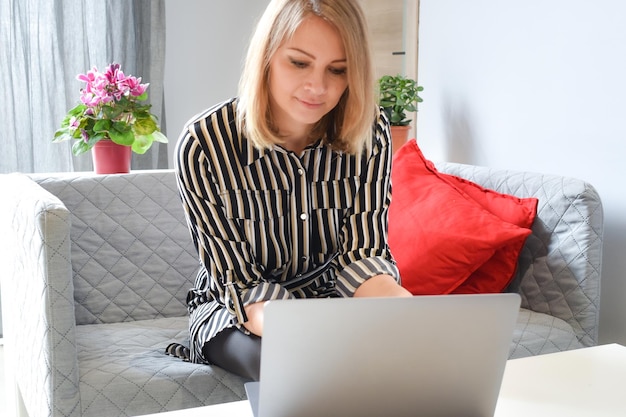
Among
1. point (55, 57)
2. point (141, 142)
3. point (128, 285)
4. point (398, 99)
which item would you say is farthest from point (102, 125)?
point (55, 57)

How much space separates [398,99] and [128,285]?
1.07 metres

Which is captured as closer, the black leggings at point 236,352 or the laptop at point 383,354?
the laptop at point 383,354

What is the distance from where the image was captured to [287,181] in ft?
4.73

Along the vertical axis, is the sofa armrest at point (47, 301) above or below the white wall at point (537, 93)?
below

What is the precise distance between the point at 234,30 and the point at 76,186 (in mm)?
1693

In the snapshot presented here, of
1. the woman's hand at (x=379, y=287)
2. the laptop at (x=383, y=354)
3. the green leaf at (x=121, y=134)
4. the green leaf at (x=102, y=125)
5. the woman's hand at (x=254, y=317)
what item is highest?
the green leaf at (x=102, y=125)

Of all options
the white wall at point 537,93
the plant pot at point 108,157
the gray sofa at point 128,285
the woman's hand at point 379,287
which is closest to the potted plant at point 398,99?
the white wall at point 537,93

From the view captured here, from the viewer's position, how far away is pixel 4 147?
108 inches

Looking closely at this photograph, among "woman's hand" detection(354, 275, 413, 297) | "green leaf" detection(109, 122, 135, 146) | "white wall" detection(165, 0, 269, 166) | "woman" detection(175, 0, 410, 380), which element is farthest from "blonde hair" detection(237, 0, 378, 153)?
"white wall" detection(165, 0, 269, 166)

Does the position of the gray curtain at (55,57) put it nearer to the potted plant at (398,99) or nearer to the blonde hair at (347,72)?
the potted plant at (398,99)

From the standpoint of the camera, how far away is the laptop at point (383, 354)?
0.72 metres

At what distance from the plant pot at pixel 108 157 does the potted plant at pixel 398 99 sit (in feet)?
2.79

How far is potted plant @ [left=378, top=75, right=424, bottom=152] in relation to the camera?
90.4 inches

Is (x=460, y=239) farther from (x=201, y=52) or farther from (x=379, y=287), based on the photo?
(x=201, y=52)
